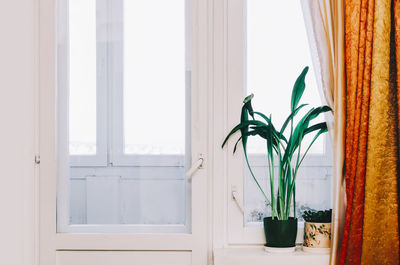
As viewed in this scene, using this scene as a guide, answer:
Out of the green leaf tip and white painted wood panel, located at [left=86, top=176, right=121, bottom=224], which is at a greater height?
the green leaf tip

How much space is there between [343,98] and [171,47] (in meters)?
0.73

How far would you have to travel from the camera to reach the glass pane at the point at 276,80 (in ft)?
6.52

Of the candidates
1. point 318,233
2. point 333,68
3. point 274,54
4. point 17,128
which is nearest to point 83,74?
point 17,128

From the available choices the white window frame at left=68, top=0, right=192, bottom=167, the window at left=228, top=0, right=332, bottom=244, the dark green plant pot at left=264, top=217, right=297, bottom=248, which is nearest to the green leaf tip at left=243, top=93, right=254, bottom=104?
the window at left=228, top=0, right=332, bottom=244

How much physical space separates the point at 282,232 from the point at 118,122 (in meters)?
0.81

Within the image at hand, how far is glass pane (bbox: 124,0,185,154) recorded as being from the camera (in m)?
2.03

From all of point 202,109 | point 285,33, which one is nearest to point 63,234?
point 202,109

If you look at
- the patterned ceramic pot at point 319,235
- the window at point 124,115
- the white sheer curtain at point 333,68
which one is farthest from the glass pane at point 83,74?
the patterned ceramic pot at point 319,235

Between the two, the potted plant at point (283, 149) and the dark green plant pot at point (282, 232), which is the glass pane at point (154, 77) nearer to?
the potted plant at point (283, 149)

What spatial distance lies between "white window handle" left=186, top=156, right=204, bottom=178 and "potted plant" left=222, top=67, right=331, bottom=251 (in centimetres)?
12

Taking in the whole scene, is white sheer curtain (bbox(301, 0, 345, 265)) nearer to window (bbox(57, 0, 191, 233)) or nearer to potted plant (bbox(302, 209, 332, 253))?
potted plant (bbox(302, 209, 332, 253))

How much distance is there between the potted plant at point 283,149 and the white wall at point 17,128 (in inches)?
32.1

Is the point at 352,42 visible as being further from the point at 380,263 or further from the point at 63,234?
the point at 63,234

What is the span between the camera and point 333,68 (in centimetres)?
189
